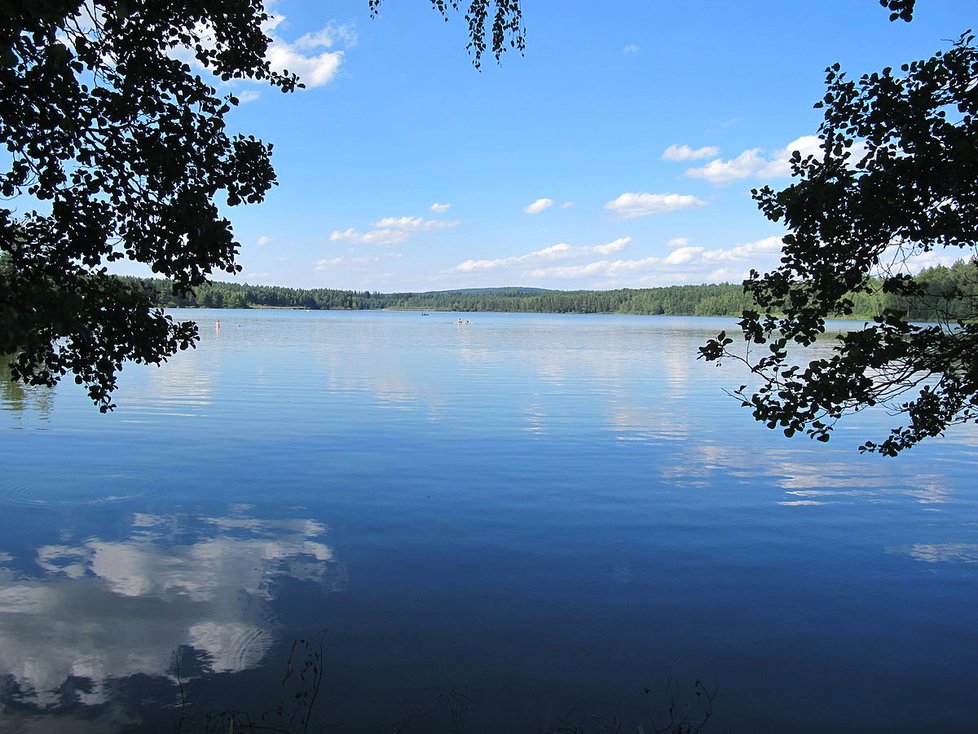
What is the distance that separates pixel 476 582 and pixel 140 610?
12.8 feet

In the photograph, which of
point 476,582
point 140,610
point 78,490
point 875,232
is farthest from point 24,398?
point 875,232

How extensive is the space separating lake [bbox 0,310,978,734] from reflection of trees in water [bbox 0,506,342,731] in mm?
38

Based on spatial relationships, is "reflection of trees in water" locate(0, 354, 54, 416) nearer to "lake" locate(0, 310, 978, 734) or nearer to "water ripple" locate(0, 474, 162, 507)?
"lake" locate(0, 310, 978, 734)

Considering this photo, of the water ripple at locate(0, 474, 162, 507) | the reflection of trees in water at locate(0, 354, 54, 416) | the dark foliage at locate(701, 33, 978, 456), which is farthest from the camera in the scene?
the reflection of trees in water at locate(0, 354, 54, 416)

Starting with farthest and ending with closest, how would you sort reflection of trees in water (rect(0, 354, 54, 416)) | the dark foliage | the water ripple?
reflection of trees in water (rect(0, 354, 54, 416)) < the water ripple < the dark foliage

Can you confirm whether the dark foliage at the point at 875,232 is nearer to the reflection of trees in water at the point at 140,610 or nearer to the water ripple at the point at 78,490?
the reflection of trees in water at the point at 140,610

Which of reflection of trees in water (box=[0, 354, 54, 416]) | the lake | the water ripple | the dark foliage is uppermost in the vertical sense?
the dark foliage

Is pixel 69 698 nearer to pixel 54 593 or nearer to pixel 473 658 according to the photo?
pixel 54 593

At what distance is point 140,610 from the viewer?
8367 millimetres

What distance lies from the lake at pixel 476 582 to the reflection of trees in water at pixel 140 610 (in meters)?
0.04

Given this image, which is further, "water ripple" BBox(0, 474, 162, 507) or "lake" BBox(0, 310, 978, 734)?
"water ripple" BBox(0, 474, 162, 507)

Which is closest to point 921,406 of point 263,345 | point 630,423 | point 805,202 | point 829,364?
point 829,364

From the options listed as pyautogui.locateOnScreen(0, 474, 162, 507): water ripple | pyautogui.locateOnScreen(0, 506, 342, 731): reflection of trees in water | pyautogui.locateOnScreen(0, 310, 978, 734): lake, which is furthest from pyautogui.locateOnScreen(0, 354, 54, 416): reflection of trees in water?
pyautogui.locateOnScreen(0, 506, 342, 731): reflection of trees in water

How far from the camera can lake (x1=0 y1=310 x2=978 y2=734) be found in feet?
22.1
